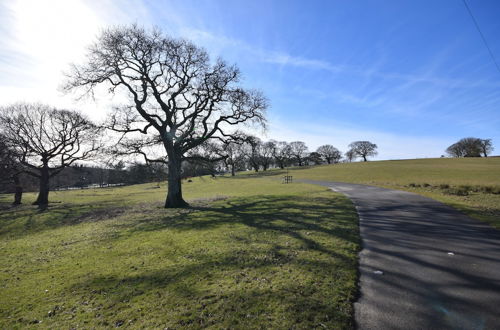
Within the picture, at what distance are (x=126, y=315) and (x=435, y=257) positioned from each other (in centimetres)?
763

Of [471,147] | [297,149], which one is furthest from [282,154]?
[471,147]

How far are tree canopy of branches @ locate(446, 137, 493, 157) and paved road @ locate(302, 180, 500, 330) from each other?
382 feet

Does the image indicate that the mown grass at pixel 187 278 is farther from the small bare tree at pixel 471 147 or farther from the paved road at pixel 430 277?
the small bare tree at pixel 471 147

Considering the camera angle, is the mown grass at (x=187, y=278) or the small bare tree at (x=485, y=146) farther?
the small bare tree at (x=485, y=146)

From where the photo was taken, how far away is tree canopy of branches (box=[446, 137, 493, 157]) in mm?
89562

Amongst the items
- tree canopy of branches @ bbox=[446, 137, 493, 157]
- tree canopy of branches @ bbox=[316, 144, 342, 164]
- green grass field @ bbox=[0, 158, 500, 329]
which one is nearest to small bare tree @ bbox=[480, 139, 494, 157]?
tree canopy of branches @ bbox=[446, 137, 493, 157]

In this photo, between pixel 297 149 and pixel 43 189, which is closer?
pixel 43 189

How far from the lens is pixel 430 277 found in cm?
490

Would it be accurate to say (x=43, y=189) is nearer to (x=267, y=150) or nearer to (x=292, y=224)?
(x=292, y=224)

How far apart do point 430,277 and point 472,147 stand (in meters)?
123

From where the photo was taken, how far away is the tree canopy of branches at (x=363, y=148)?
11106 centimetres

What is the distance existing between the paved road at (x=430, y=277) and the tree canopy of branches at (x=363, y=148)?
377 feet

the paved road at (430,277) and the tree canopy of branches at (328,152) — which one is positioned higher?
the tree canopy of branches at (328,152)

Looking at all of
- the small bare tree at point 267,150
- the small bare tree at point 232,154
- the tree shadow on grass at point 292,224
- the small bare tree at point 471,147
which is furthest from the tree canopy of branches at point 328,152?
the tree shadow on grass at point 292,224
